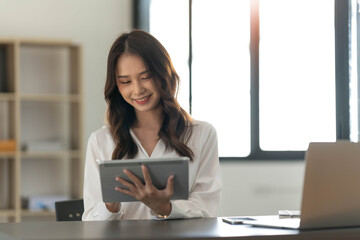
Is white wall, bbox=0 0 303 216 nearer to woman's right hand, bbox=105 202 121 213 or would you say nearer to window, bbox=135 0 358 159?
window, bbox=135 0 358 159

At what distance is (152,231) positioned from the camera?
1.91 m

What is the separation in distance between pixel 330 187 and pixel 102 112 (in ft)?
12.4

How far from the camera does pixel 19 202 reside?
5.03 meters

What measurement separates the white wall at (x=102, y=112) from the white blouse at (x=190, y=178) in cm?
286

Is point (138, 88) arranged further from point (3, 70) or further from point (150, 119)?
point (3, 70)

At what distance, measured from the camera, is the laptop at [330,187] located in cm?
193

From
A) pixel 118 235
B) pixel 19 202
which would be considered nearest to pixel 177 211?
pixel 118 235

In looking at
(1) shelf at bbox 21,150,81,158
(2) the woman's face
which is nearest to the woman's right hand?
(2) the woman's face

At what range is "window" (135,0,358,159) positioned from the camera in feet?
18.7

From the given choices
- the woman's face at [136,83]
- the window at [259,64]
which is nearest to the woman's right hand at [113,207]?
the woman's face at [136,83]

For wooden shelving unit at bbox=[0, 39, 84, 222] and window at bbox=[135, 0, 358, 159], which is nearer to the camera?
wooden shelving unit at bbox=[0, 39, 84, 222]

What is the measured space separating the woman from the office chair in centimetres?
22

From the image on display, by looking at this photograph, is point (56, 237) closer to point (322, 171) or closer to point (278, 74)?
point (322, 171)

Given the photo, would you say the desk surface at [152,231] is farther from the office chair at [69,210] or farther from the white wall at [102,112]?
the white wall at [102,112]
